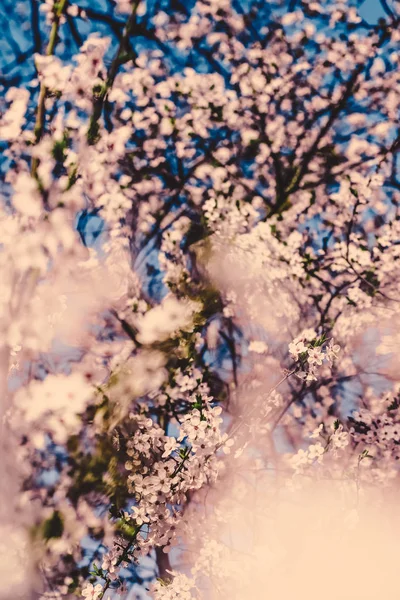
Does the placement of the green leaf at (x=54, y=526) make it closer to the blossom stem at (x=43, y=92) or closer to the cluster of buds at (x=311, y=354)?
the cluster of buds at (x=311, y=354)

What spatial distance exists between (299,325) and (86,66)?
3.68 m

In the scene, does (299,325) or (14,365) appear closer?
(14,365)

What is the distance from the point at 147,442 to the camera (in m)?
3.39

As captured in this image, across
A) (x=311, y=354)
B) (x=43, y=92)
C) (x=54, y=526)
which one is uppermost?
(x=43, y=92)

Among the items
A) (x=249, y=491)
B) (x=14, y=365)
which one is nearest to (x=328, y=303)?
(x=249, y=491)

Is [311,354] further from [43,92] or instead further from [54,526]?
[43,92]

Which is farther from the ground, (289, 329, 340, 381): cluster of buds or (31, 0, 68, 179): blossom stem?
(31, 0, 68, 179): blossom stem

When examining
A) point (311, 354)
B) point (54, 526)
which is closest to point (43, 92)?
point (311, 354)

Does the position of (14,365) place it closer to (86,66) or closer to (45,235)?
(45,235)

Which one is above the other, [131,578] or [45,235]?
[45,235]

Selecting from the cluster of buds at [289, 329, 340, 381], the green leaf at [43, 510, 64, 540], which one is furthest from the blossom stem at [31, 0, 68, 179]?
the green leaf at [43, 510, 64, 540]

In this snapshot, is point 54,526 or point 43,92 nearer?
point 43,92

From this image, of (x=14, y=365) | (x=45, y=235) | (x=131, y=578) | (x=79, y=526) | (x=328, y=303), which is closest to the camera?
(x=45, y=235)

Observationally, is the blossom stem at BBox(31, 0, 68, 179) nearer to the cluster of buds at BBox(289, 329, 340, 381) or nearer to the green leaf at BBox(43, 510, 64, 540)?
the cluster of buds at BBox(289, 329, 340, 381)
